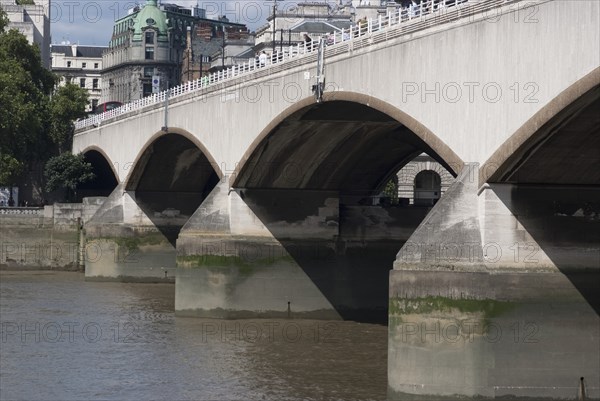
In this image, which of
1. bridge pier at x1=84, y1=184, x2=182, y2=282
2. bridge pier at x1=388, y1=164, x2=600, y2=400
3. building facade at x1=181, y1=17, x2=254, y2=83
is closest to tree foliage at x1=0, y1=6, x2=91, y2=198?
bridge pier at x1=84, y1=184, x2=182, y2=282

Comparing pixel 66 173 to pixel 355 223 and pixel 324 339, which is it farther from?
pixel 324 339

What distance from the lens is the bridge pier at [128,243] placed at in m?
67.7

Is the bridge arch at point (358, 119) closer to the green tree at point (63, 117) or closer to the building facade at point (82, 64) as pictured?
the green tree at point (63, 117)

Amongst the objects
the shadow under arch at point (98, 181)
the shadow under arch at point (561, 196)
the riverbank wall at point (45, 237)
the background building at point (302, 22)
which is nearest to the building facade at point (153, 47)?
the background building at point (302, 22)

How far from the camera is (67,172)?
89562 mm

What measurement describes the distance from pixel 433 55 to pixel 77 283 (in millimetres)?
35296

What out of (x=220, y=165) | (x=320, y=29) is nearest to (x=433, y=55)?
(x=220, y=165)

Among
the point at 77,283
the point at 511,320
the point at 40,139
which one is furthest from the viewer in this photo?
the point at 40,139

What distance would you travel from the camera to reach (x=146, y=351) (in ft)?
133

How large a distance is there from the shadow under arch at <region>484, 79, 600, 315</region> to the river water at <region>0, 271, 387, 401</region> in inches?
230

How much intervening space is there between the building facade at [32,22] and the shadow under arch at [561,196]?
293 feet

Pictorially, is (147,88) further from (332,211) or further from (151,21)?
(332,211)

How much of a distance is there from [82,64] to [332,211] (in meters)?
143

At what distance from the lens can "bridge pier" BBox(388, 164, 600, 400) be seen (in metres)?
30.1
